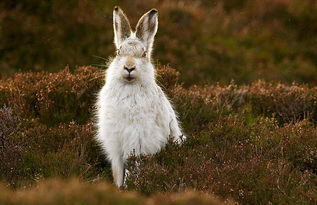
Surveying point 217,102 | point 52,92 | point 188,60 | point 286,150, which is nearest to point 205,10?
point 188,60

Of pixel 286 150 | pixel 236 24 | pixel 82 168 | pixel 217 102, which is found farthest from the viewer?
pixel 236 24

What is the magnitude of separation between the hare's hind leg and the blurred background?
6.97 m

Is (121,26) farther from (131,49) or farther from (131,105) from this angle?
(131,105)

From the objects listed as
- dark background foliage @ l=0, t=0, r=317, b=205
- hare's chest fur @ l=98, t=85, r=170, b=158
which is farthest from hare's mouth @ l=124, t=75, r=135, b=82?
dark background foliage @ l=0, t=0, r=317, b=205

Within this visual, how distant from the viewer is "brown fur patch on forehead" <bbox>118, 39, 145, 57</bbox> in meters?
7.21

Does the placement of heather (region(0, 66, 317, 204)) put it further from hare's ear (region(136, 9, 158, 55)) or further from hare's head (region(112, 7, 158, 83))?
hare's ear (region(136, 9, 158, 55))

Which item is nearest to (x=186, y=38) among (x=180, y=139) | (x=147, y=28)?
(x=180, y=139)

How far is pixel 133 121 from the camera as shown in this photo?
7.11m

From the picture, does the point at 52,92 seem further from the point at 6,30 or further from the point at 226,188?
the point at 6,30

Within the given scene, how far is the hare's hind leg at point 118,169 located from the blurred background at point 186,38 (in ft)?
22.9

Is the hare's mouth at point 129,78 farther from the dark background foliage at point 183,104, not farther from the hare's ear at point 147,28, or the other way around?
the dark background foliage at point 183,104

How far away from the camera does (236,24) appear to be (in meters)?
17.7

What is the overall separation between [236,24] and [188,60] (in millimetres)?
2873

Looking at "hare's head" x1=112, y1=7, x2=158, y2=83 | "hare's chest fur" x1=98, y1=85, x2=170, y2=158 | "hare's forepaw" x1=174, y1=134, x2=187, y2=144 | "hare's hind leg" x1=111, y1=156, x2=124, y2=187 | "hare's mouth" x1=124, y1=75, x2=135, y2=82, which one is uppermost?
"hare's head" x1=112, y1=7, x2=158, y2=83
